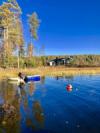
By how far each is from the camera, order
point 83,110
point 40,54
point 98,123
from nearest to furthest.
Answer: point 98,123
point 83,110
point 40,54

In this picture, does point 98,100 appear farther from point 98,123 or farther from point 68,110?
point 98,123

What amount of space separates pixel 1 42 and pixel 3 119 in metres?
55.5

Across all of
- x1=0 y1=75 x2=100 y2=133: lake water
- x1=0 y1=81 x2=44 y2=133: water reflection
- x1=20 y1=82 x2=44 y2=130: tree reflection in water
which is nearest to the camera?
x1=0 y1=75 x2=100 y2=133: lake water

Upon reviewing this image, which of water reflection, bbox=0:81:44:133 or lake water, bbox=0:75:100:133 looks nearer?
lake water, bbox=0:75:100:133

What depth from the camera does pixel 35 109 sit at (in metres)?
26.4

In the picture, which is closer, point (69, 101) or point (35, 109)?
point (35, 109)

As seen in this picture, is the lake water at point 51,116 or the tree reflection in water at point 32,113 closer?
the lake water at point 51,116

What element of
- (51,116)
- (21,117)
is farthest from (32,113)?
(51,116)

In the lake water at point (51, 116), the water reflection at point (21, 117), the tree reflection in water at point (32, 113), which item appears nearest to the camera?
the lake water at point (51, 116)

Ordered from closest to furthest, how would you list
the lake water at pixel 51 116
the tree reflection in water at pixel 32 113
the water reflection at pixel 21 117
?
the lake water at pixel 51 116, the water reflection at pixel 21 117, the tree reflection in water at pixel 32 113

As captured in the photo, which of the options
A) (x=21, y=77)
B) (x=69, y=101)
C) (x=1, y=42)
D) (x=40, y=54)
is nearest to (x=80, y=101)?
(x=69, y=101)

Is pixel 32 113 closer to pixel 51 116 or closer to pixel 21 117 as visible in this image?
pixel 21 117

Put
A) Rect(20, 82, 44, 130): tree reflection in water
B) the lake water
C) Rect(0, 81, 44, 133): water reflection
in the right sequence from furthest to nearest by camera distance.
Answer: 1. Rect(20, 82, 44, 130): tree reflection in water
2. Rect(0, 81, 44, 133): water reflection
3. the lake water

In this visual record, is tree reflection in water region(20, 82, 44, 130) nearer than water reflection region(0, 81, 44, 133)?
No
